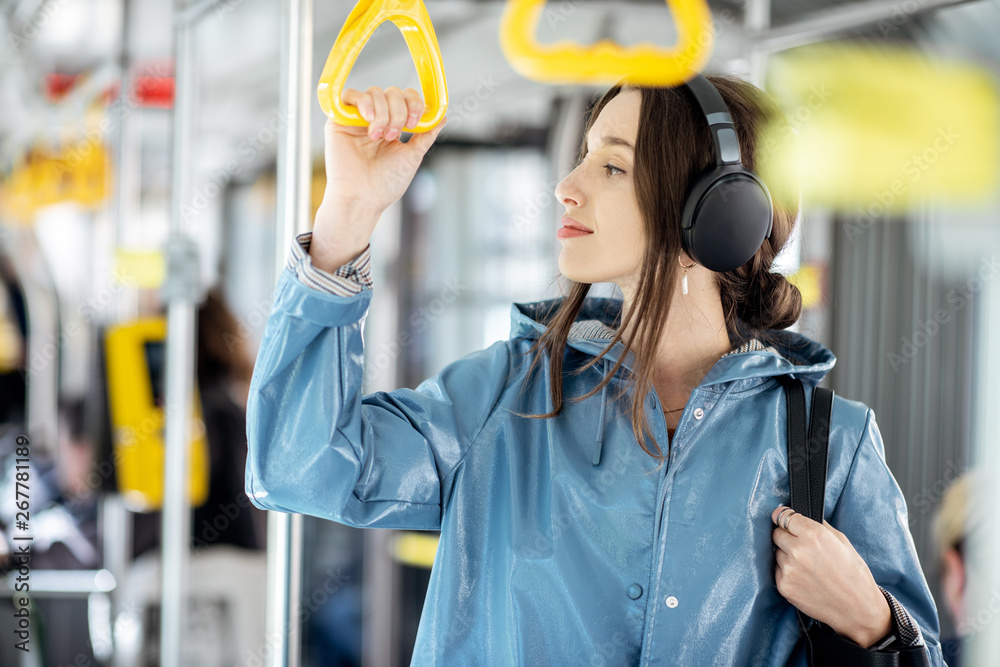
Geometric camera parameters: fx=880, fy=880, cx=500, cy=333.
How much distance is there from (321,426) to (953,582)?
1.73 m

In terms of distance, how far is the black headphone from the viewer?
112 cm


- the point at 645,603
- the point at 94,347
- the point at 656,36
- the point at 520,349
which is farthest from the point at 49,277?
the point at 645,603

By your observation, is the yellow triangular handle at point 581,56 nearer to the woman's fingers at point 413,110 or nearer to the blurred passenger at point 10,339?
the woman's fingers at point 413,110

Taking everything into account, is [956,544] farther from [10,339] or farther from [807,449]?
[10,339]

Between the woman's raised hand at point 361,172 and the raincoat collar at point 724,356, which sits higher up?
the woman's raised hand at point 361,172

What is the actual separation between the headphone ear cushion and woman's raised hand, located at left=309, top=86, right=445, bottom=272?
35 cm

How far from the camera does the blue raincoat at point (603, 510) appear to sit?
44.0 inches

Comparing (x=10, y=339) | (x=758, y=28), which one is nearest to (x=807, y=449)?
(x=758, y=28)

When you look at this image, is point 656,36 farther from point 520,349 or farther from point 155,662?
point 155,662

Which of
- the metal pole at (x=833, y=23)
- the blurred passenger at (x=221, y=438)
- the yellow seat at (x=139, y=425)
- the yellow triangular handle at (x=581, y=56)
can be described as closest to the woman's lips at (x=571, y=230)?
the yellow triangular handle at (x=581, y=56)

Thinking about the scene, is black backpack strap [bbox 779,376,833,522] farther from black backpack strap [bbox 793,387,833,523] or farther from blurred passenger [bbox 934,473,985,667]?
blurred passenger [bbox 934,473,985,667]

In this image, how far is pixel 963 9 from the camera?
7.22ft

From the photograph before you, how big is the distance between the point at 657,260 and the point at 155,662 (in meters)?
2.87

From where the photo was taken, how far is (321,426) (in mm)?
989
